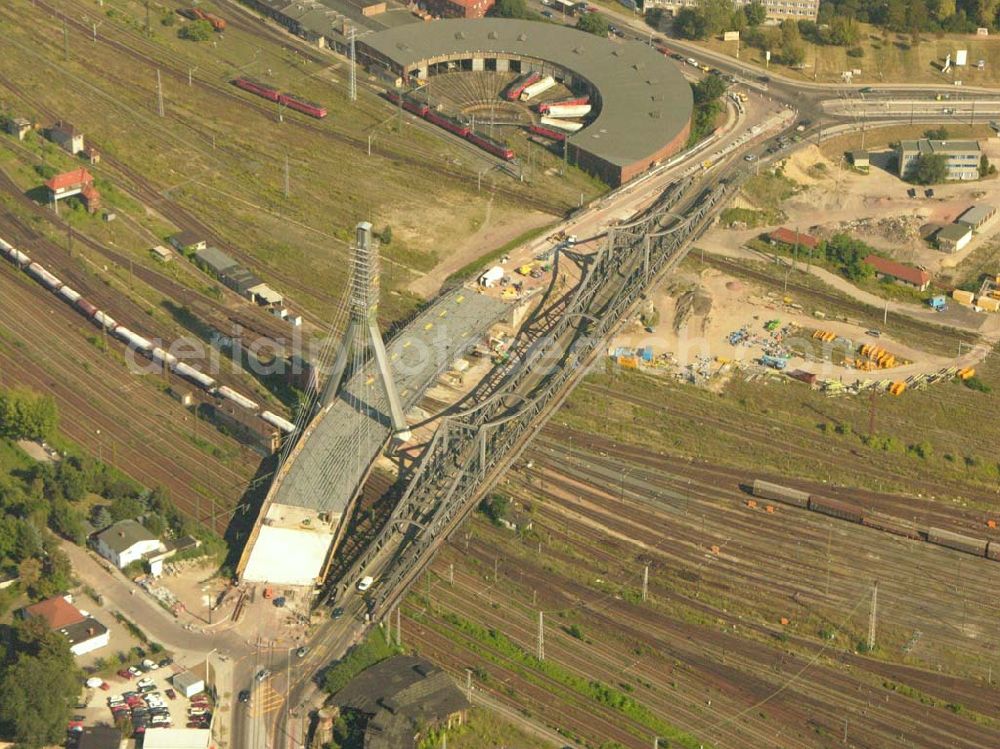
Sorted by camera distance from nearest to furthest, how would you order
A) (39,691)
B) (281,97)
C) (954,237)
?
1. (39,691)
2. (954,237)
3. (281,97)

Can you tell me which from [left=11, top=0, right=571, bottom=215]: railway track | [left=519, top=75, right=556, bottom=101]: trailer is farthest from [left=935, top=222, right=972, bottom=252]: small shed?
[left=519, top=75, right=556, bottom=101]: trailer

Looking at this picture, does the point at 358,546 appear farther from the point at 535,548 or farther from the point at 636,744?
the point at 636,744

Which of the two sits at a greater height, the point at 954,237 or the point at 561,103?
the point at 561,103

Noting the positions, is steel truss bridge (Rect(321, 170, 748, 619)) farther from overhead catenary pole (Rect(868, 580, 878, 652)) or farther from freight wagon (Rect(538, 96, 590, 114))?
overhead catenary pole (Rect(868, 580, 878, 652))

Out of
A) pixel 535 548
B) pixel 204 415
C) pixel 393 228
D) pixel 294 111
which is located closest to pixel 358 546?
pixel 535 548

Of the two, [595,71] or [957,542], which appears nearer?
[957,542]

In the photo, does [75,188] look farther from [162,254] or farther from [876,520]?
[876,520]

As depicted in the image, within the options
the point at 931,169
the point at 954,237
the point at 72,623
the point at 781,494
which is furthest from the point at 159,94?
the point at 781,494
